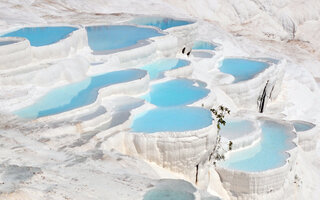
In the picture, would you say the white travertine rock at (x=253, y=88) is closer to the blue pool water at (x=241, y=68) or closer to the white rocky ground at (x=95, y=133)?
the blue pool water at (x=241, y=68)

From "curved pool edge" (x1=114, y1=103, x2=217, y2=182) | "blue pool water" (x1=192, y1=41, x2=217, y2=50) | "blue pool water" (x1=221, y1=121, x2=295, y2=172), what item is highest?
"curved pool edge" (x1=114, y1=103, x2=217, y2=182)

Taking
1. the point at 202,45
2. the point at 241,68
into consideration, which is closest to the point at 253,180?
the point at 241,68

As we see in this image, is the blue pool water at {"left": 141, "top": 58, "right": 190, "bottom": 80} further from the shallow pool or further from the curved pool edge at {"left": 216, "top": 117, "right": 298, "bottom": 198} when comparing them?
the shallow pool

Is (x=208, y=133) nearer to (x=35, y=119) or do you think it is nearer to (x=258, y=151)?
(x=258, y=151)

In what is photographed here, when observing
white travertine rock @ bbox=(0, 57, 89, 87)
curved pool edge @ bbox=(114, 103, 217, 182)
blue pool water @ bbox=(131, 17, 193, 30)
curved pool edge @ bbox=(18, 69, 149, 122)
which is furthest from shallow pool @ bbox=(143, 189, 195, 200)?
blue pool water @ bbox=(131, 17, 193, 30)

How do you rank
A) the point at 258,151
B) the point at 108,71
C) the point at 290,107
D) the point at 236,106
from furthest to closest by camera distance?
the point at 290,107 → the point at 236,106 → the point at 108,71 → the point at 258,151

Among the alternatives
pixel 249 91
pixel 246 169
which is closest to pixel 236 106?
pixel 249 91
